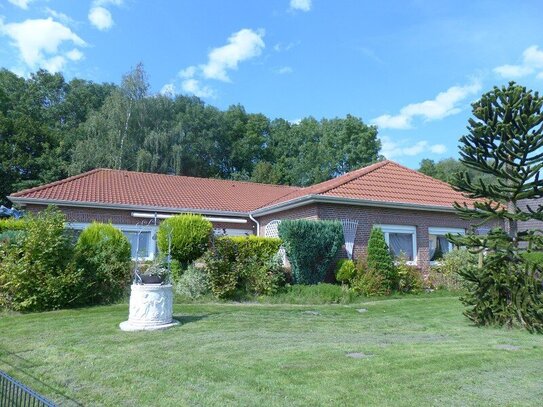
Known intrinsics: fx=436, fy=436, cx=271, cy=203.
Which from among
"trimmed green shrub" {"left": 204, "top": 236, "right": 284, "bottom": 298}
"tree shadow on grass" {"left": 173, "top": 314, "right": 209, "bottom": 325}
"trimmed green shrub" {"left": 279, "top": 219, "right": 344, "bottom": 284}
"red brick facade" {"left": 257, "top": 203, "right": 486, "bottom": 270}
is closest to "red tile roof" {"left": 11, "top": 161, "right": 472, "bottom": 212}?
"red brick facade" {"left": 257, "top": 203, "right": 486, "bottom": 270}

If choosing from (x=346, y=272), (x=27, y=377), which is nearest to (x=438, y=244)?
(x=346, y=272)

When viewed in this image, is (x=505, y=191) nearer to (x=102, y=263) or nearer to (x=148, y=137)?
(x=102, y=263)

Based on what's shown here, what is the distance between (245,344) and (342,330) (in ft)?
8.48

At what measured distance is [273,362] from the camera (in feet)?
21.8

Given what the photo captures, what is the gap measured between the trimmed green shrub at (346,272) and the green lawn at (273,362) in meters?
5.22

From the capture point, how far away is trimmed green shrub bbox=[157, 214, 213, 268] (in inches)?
574

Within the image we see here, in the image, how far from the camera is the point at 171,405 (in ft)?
16.7

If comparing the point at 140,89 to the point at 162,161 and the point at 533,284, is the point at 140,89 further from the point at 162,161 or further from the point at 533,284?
the point at 533,284

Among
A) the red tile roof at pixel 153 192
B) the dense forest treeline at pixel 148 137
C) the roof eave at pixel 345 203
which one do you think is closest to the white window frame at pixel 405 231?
the roof eave at pixel 345 203

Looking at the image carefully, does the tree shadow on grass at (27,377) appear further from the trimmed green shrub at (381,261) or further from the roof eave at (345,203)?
the trimmed green shrub at (381,261)

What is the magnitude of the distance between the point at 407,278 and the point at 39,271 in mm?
13122

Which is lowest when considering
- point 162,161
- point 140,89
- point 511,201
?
point 511,201

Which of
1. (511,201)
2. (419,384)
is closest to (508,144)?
(511,201)

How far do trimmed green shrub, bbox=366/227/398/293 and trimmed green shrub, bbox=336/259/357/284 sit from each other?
26.7 inches
